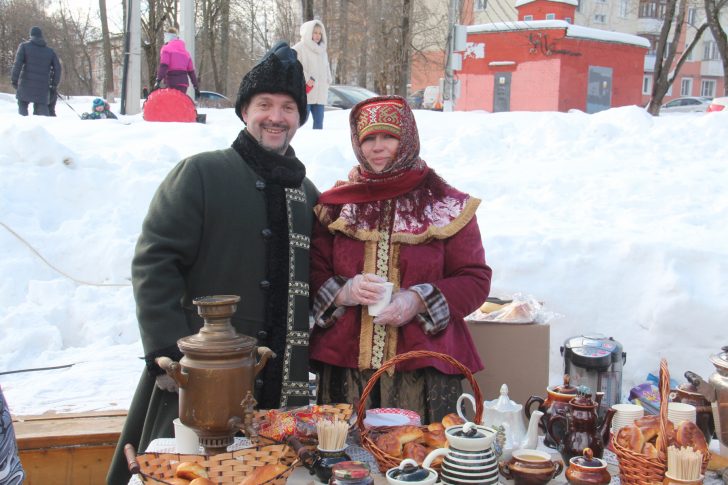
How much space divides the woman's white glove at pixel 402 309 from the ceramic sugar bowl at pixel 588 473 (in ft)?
2.96

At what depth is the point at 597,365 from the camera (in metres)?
3.40

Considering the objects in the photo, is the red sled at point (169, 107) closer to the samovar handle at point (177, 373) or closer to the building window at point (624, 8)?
the samovar handle at point (177, 373)

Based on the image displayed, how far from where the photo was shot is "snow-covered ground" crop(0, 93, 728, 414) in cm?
515

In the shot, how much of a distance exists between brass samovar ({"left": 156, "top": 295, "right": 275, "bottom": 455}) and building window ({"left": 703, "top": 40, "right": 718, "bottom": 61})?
54.5 m

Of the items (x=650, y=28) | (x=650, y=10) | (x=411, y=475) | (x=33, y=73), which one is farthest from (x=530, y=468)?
(x=650, y=10)

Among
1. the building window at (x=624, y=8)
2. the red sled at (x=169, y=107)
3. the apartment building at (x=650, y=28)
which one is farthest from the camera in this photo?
the building window at (x=624, y=8)

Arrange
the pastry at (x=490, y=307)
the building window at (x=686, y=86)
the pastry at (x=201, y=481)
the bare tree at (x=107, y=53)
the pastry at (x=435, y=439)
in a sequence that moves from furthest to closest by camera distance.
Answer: the building window at (x=686, y=86), the bare tree at (x=107, y=53), the pastry at (x=490, y=307), the pastry at (x=435, y=439), the pastry at (x=201, y=481)

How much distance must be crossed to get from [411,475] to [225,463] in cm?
45

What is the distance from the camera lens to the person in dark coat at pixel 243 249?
2.49 metres

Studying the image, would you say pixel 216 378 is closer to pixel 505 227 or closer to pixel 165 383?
pixel 165 383

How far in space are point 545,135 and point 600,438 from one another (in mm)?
8274

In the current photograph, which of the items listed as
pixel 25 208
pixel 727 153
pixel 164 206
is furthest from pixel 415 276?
pixel 727 153

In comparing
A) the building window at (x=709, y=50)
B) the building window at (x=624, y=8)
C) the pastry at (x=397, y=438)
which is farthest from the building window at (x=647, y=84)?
the pastry at (x=397, y=438)

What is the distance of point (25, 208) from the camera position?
7.17 m
